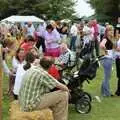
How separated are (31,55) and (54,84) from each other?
1.14m

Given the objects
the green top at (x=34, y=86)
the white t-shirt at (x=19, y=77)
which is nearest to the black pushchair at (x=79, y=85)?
the white t-shirt at (x=19, y=77)

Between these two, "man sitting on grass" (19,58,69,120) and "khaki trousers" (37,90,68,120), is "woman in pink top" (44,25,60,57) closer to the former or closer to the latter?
"khaki trousers" (37,90,68,120)

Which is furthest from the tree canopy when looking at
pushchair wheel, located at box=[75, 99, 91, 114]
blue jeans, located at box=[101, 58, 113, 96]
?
pushchair wheel, located at box=[75, 99, 91, 114]

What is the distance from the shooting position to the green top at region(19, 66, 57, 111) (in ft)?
28.4

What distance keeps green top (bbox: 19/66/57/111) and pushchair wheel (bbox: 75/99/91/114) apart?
8.53 feet

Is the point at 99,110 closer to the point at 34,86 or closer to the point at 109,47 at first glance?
the point at 109,47

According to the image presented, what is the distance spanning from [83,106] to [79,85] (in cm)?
45

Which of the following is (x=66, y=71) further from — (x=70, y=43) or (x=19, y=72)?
(x=70, y=43)

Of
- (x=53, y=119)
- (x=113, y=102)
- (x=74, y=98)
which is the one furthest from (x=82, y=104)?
(x=53, y=119)

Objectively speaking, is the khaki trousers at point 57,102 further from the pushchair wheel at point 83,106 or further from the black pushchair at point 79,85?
the pushchair wheel at point 83,106

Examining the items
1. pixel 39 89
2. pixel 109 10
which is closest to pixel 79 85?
pixel 39 89

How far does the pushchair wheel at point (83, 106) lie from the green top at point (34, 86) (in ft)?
8.53

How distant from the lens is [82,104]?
11305mm

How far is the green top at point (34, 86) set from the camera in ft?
28.4
